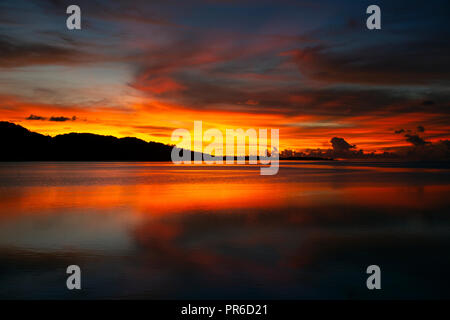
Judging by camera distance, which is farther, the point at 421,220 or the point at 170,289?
the point at 421,220

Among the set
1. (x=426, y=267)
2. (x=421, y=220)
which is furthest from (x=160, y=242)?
(x=421, y=220)

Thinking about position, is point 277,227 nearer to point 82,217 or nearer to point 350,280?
point 350,280

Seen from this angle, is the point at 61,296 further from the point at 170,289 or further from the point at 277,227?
the point at 277,227

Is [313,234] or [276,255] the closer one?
[276,255]

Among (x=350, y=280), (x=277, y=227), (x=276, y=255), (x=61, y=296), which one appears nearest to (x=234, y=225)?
(x=277, y=227)

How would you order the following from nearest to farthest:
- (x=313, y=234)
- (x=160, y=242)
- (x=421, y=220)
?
(x=160, y=242)
(x=313, y=234)
(x=421, y=220)

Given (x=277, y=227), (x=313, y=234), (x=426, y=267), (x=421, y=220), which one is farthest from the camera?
(x=421, y=220)

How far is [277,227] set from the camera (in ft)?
52.6

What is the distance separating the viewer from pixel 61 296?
7988 mm
